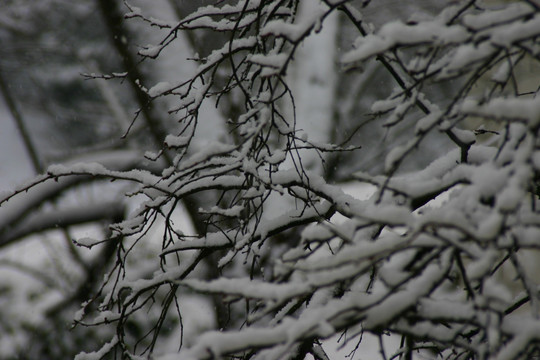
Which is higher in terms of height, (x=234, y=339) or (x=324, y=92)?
(x=324, y=92)

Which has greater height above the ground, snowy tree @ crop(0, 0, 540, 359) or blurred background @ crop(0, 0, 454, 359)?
blurred background @ crop(0, 0, 454, 359)

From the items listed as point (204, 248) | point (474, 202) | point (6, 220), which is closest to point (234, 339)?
point (474, 202)

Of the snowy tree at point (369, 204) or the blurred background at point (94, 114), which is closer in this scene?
the snowy tree at point (369, 204)

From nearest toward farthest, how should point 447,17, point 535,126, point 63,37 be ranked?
point 535,126 → point 447,17 → point 63,37

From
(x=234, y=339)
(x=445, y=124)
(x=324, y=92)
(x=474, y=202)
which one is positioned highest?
(x=324, y=92)

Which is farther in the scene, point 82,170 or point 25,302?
point 25,302

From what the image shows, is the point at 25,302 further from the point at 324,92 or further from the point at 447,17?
the point at 447,17

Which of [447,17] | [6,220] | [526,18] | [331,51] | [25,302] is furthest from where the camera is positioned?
[331,51]

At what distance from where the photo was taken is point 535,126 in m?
0.85

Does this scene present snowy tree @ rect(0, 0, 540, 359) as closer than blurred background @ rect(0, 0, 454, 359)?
Yes

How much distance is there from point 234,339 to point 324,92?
300 inches

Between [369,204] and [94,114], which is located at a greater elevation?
[94,114]

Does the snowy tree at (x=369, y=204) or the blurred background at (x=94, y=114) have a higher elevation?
the blurred background at (x=94, y=114)

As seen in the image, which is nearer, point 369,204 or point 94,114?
point 369,204
